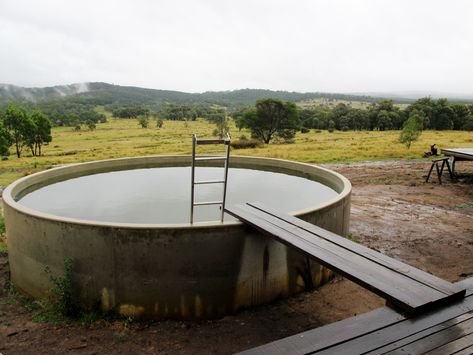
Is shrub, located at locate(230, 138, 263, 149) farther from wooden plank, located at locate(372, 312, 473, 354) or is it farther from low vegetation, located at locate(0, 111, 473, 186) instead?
wooden plank, located at locate(372, 312, 473, 354)

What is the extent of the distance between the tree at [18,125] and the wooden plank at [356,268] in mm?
36926

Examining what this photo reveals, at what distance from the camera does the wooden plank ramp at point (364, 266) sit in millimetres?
3290

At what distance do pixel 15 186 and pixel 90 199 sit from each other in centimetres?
133

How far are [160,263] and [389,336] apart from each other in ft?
9.30

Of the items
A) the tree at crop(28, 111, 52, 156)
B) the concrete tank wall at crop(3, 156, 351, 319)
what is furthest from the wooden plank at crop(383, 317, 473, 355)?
the tree at crop(28, 111, 52, 156)

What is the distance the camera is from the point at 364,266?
153 inches

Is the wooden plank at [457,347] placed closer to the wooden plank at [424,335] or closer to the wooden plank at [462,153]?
the wooden plank at [424,335]

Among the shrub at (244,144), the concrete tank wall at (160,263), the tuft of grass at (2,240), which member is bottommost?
the shrub at (244,144)

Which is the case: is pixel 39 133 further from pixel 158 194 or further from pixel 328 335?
pixel 328 335

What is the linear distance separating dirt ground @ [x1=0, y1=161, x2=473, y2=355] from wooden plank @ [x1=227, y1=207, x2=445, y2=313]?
→ 1168 millimetres

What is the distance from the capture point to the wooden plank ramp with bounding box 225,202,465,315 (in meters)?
3.29

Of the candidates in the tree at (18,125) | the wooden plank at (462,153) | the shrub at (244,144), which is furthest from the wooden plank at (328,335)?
the tree at (18,125)

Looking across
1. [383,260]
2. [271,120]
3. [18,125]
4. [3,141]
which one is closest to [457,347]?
[383,260]

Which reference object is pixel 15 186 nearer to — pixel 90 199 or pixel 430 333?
pixel 90 199
